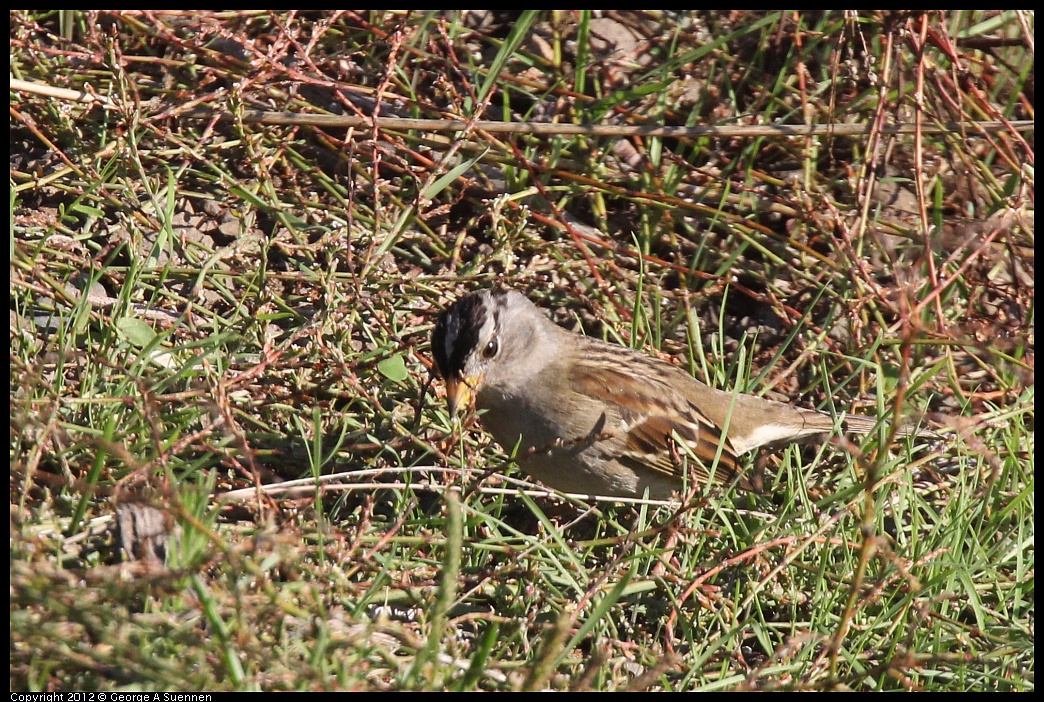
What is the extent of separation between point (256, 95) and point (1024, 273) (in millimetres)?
3341

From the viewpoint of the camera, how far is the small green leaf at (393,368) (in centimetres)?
412

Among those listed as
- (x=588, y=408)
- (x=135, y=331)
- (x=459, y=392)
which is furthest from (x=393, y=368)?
(x=135, y=331)

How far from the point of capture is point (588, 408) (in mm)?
4176

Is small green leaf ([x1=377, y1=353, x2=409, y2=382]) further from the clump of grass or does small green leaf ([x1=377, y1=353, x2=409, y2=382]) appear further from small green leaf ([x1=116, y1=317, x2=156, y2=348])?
small green leaf ([x1=116, y1=317, x2=156, y2=348])

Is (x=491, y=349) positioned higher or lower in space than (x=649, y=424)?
higher

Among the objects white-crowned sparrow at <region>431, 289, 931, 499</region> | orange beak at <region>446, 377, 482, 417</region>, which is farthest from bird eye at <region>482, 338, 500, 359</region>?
orange beak at <region>446, 377, 482, 417</region>

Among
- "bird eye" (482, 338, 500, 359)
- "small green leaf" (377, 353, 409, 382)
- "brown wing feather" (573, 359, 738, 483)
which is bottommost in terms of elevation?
"brown wing feather" (573, 359, 738, 483)

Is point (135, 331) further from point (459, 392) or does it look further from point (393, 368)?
point (459, 392)

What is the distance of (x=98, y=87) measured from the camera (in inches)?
180

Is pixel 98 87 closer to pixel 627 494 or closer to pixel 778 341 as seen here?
pixel 627 494

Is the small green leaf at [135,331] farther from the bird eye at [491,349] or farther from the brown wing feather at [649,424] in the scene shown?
the brown wing feather at [649,424]

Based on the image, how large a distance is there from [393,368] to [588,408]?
2.53 ft

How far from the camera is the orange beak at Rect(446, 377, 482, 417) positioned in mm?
3840

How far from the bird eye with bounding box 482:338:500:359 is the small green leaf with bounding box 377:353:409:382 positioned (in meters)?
0.38
